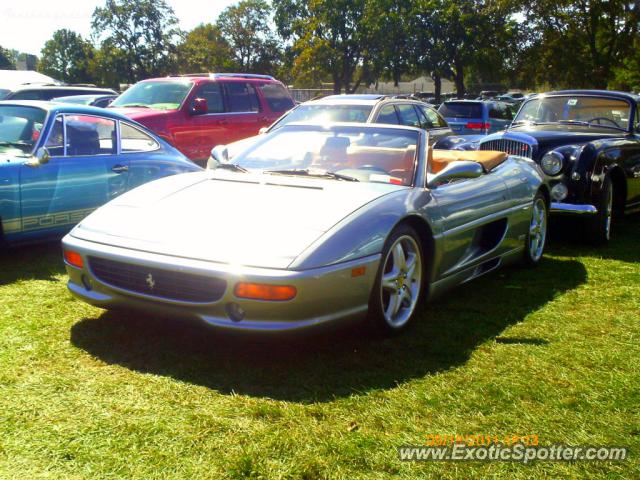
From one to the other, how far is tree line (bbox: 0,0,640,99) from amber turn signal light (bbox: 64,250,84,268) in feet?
111

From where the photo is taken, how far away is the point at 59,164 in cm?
580

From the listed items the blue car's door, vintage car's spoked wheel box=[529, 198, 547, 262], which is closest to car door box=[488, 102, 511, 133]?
vintage car's spoked wheel box=[529, 198, 547, 262]

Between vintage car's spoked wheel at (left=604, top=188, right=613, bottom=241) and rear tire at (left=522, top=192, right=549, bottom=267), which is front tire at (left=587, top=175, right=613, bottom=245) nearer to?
vintage car's spoked wheel at (left=604, top=188, right=613, bottom=241)

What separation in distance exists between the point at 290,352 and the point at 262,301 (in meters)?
0.50

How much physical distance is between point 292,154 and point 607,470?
2.94m

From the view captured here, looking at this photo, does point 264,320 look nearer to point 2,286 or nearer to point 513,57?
point 2,286

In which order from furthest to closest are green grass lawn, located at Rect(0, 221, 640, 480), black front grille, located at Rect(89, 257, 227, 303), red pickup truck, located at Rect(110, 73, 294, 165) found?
1. red pickup truck, located at Rect(110, 73, 294, 165)
2. black front grille, located at Rect(89, 257, 227, 303)
3. green grass lawn, located at Rect(0, 221, 640, 480)

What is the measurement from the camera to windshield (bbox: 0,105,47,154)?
5.80 metres

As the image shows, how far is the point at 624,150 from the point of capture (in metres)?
7.70

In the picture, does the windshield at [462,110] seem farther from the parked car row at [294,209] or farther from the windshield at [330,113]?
the parked car row at [294,209]

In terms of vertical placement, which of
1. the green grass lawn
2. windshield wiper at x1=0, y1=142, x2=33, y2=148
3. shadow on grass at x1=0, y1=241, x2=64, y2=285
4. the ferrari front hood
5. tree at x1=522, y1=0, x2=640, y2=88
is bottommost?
the green grass lawn

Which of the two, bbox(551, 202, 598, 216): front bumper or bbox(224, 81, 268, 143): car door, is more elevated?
bbox(224, 81, 268, 143): car door

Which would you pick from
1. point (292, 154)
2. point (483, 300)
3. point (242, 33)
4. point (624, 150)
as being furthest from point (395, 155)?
point (242, 33)

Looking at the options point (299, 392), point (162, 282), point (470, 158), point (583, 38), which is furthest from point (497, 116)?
point (583, 38)
